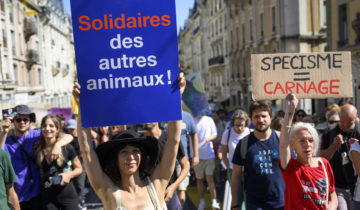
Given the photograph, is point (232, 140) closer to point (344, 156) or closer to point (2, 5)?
point (344, 156)

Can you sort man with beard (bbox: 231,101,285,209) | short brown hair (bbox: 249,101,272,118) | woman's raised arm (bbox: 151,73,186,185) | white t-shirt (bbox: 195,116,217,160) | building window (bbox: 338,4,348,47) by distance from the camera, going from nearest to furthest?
woman's raised arm (bbox: 151,73,186,185) < man with beard (bbox: 231,101,285,209) < short brown hair (bbox: 249,101,272,118) < white t-shirt (bbox: 195,116,217,160) < building window (bbox: 338,4,348,47)

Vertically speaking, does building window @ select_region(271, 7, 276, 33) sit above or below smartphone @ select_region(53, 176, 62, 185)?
above

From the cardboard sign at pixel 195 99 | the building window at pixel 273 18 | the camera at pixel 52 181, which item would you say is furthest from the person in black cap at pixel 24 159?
the building window at pixel 273 18

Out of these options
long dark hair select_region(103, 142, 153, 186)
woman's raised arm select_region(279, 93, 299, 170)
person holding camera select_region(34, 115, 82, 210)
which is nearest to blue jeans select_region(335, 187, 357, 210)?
woman's raised arm select_region(279, 93, 299, 170)

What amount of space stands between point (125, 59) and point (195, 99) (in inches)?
211

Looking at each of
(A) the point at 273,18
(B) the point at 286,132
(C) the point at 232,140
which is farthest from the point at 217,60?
(B) the point at 286,132

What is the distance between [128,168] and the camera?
8.54 feet

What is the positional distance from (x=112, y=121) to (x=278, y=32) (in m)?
23.4

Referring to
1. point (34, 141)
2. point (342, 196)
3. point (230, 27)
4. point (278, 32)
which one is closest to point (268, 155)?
point (342, 196)

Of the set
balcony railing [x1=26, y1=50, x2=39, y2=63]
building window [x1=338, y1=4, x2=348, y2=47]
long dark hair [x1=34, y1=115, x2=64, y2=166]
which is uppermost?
balcony railing [x1=26, y1=50, x2=39, y2=63]

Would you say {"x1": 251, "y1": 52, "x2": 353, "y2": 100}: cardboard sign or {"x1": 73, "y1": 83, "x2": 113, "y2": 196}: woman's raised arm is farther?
{"x1": 251, "y1": 52, "x2": 353, "y2": 100}: cardboard sign

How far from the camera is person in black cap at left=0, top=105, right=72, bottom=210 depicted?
4.25m

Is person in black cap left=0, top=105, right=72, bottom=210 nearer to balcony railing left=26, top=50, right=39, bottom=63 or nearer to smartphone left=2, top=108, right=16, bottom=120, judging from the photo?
smartphone left=2, top=108, right=16, bottom=120

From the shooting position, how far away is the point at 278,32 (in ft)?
80.9
